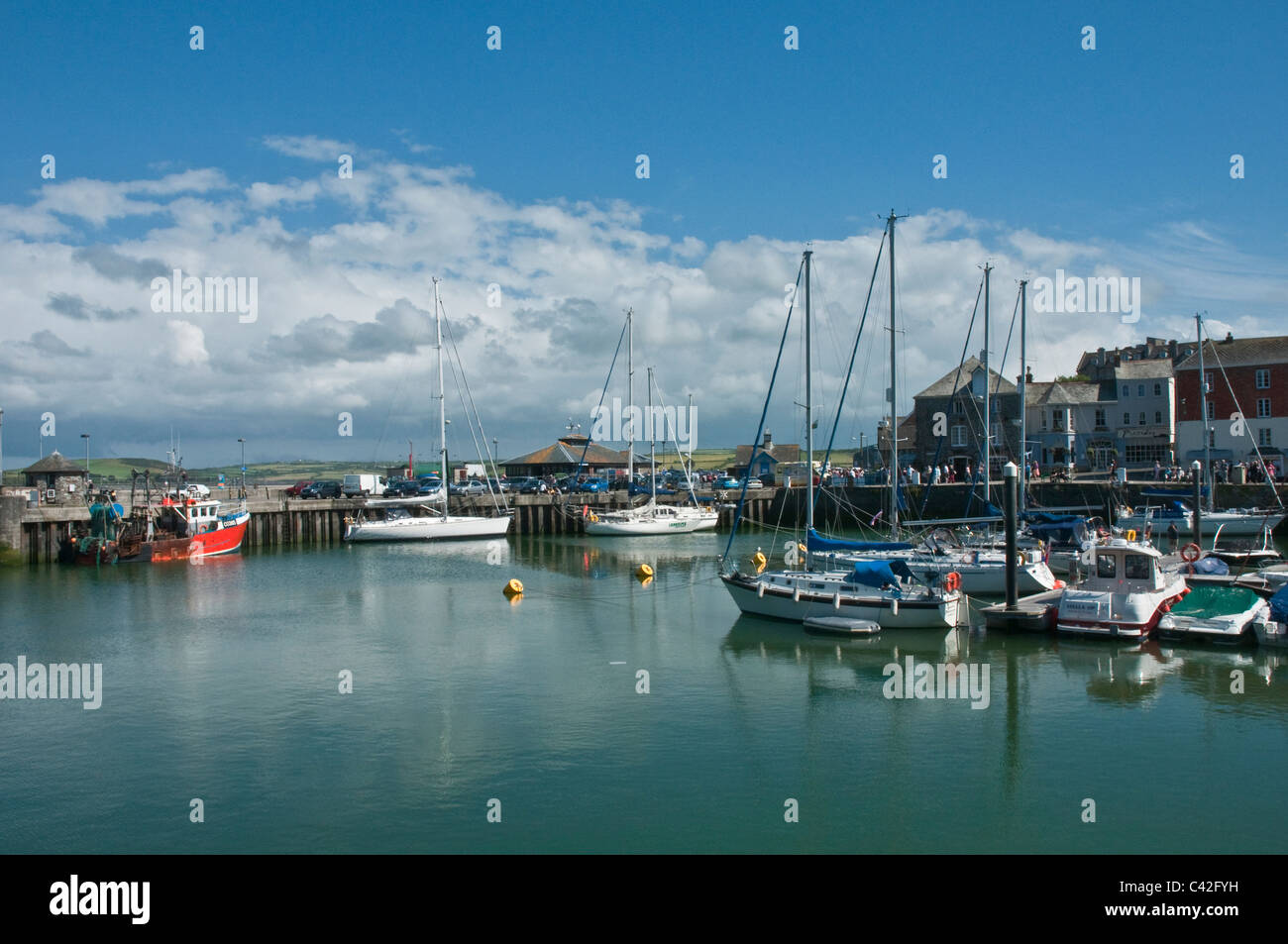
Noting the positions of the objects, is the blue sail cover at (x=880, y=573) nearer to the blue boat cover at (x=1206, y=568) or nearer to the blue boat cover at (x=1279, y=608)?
the blue boat cover at (x=1279, y=608)

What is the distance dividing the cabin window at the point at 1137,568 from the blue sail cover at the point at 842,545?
7.82 metres

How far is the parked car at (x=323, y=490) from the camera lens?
80875mm

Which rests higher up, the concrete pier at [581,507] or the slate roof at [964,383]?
the slate roof at [964,383]

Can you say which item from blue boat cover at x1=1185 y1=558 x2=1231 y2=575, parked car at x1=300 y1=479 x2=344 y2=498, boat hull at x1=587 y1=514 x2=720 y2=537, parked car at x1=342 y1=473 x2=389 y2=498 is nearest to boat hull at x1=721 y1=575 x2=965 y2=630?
blue boat cover at x1=1185 y1=558 x2=1231 y2=575

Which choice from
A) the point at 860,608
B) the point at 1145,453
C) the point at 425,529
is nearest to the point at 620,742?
the point at 860,608

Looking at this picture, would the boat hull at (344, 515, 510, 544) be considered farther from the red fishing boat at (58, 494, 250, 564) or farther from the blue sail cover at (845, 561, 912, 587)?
the blue sail cover at (845, 561, 912, 587)

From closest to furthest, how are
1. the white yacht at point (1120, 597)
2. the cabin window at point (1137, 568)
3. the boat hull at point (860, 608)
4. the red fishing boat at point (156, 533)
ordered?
the white yacht at point (1120, 597) → the cabin window at point (1137, 568) → the boat hull at point (860, 608) → the red fishing boat at point (156, 533)

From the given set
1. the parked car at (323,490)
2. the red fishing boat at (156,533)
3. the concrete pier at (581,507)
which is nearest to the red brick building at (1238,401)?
the concrete pier at (581,507)

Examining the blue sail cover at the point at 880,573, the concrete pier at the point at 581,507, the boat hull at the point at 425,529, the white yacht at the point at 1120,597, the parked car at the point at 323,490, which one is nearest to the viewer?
the white yacht at the point at 1120,597

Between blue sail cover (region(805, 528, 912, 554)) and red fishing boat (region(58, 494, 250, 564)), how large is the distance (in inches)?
1556

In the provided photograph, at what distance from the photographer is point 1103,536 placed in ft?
129

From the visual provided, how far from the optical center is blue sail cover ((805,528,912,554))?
1400 inches
